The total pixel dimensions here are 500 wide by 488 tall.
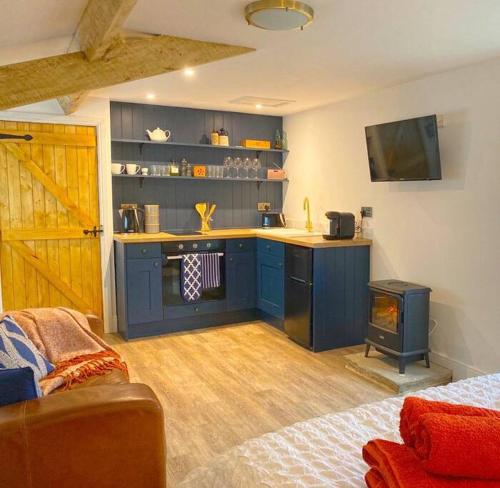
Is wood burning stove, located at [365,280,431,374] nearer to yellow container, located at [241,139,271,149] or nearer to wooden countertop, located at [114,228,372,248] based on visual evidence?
wooden countertop, located at [114,228,372,248]

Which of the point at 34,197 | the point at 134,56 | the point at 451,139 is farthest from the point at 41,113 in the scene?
the point at 451,139

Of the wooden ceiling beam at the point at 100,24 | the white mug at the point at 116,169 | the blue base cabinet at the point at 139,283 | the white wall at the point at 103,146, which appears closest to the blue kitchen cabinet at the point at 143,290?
the blue base cabinet at the point at 139,283

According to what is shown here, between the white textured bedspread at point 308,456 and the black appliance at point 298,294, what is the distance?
2.44 meters

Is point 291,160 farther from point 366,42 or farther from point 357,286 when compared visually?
point 366,42

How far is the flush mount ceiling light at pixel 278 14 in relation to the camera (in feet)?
7.20

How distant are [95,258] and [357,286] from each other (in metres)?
2.56

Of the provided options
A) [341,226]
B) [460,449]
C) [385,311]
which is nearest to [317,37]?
[341,226]

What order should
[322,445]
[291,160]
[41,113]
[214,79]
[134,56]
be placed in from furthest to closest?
[291,160]
[41,113]
[214,79]
[134,56]
[322,445]

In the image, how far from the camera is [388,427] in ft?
4.98

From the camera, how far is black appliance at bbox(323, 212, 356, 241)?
165 inches

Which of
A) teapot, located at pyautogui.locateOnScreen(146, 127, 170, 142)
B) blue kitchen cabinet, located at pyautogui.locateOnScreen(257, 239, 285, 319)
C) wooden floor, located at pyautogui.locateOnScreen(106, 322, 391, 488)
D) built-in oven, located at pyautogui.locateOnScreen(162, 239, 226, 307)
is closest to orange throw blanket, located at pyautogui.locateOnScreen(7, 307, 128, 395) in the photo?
wooden floor, located at pyautogui.locateOnScreen(106, 322, 391, 488)

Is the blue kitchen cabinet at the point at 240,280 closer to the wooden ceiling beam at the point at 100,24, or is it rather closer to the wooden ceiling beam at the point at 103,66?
the wooden ceiling beam at the point at 103,66

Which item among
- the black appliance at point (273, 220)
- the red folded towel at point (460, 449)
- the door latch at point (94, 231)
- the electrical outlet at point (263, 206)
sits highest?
the electrical outlet at point (263, 206)

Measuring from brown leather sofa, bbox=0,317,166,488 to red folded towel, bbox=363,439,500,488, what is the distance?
2.80 feet
